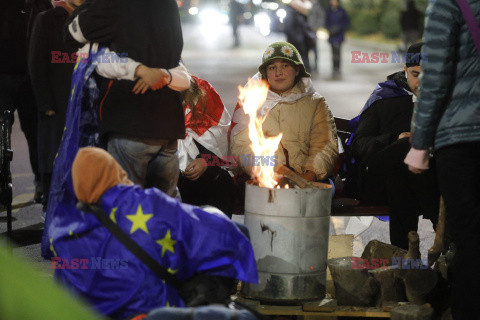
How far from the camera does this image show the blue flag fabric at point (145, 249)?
133 inches

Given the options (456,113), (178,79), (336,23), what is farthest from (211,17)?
(456,113)

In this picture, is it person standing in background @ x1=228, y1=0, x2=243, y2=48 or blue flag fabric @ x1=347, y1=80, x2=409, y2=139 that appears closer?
blue flag fabric @ x1=347, y1=80, x2=409, y2=139

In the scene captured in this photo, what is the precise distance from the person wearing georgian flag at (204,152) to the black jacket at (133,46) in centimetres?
111

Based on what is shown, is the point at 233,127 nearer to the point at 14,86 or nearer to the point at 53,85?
the point at 53,85

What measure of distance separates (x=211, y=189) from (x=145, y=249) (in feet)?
7.04

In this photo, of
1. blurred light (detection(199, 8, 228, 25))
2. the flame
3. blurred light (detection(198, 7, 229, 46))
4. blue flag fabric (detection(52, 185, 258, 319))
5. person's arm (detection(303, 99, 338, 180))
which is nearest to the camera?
blue flag fabric (detection(52, 185, 258, 319))

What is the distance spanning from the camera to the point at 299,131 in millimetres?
Result: 5621

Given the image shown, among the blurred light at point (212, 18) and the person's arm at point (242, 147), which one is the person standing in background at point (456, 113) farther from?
the blurred light at point (212, 18)

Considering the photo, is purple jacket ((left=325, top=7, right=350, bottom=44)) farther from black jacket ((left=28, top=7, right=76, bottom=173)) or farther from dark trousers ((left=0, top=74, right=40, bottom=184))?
black jacket ((left=28, top=7, right=76, bottom=173))

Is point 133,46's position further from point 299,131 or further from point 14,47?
point 14,47

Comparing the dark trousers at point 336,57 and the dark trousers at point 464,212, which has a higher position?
the dark trousers at point 336,57

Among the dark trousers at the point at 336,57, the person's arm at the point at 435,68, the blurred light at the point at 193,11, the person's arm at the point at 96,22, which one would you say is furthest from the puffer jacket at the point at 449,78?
the blurred light at the point at 193,11

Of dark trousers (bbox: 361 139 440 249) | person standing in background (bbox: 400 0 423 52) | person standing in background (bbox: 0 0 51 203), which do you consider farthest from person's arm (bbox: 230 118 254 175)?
person standing in background (bbox: 400 0 423 52)

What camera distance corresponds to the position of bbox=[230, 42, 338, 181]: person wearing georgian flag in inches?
219
